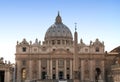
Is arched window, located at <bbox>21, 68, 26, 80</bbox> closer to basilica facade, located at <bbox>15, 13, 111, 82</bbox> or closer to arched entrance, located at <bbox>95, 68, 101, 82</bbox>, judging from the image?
basilica facade, located at <bbox>15, 13, 111, 82</bbox>

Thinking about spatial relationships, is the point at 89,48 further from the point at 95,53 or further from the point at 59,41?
the point at 59,41

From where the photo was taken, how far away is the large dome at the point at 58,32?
11507 cm

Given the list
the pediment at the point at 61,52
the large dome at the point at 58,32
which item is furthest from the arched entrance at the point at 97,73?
the large dome at the point at 58,32

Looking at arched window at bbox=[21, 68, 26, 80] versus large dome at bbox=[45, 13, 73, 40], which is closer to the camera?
arched window at bbox=[21, 68, 26, 80]

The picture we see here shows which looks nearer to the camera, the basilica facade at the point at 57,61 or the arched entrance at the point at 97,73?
the basilica facade at the point at 57,61

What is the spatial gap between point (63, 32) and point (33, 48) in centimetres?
1704

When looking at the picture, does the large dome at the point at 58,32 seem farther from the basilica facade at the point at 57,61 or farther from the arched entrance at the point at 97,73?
the arched entrance at the point at 97,73

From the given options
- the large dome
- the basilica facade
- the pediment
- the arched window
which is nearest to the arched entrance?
the basilica facade

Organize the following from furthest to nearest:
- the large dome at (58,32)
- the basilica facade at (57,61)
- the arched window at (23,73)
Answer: the large dome at (58,32)
the arched window at (23,73)
the basilica facade at (57,61)

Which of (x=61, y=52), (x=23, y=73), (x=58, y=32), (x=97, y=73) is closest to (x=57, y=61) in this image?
(x=61, y=52)

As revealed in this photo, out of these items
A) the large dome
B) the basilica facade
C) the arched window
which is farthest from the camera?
the large dome

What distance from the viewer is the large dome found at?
4530 inches

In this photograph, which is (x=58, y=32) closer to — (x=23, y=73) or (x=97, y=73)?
(x=23, y=73)

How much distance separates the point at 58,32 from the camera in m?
116
